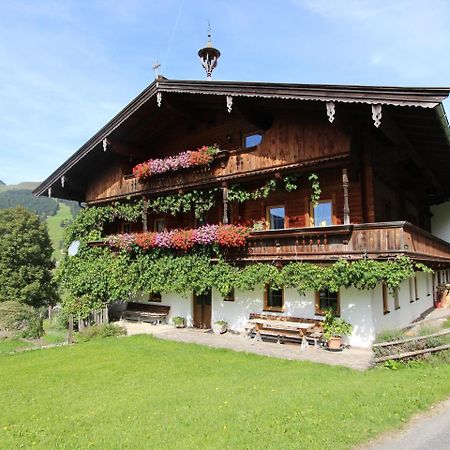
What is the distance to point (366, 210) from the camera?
1495 centimetres

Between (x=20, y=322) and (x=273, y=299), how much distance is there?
11.8 m

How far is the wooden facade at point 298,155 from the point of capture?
42.4 feet

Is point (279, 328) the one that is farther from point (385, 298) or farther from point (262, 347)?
point (385, 298)

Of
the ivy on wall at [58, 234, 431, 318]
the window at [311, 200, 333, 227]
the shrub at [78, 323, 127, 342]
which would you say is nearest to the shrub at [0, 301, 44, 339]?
the ivy on wall at [58, 234, 431, 318]

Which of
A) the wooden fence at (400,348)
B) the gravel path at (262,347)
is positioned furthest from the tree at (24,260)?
the wooden fence at (400,348)

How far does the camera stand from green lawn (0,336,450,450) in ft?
20.9

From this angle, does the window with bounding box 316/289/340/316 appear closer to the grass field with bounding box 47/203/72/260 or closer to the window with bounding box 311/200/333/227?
the window with bounding box 311/200/333/227

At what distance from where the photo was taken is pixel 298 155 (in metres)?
14.6

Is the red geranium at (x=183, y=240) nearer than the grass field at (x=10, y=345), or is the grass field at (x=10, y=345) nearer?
the grass field at (x=10, y=345)

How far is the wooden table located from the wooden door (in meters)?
3.17

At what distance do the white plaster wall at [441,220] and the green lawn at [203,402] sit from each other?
771 inches

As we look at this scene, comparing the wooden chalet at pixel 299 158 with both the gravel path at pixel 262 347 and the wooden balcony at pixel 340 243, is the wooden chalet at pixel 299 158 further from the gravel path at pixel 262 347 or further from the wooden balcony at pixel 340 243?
the gravel path at pixel 262 347

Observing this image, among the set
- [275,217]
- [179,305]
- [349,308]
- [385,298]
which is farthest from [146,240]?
[385,298]

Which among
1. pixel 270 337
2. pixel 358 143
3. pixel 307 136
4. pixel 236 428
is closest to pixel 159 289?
pixel 270 337
